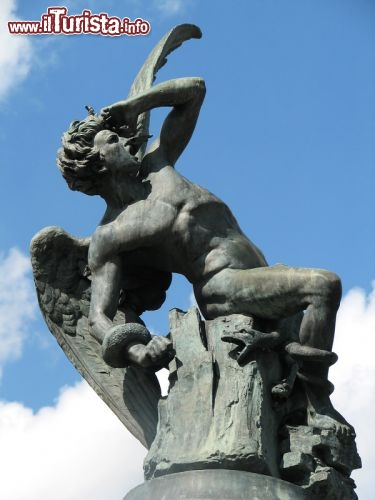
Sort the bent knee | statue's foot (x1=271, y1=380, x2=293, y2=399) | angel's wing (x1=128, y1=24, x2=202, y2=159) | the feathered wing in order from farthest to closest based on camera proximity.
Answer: angel's wing (x1=128, y1=24, x2=202, y2=159), the feathered wing, statue's foot (x1=271, y1=380, x2=293, y2=399), the bent knee

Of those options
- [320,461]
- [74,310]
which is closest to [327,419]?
[320,461]

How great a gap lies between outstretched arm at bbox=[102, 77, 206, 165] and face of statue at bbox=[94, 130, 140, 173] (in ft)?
0.68

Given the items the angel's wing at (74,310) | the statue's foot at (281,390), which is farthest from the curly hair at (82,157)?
the statue's foot at (281,390)

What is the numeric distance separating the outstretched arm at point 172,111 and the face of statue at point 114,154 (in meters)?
0.21

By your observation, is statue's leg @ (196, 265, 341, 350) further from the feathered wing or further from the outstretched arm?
the outstretched arm

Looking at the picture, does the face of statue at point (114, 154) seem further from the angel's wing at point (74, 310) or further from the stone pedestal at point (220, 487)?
the stone pedestal at point (220, 487)

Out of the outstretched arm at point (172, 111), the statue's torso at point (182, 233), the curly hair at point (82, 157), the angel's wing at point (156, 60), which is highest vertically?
the angel's wing at point (156, 60)

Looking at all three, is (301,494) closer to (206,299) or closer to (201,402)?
(201,402)

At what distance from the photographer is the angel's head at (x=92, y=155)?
31.1 ft

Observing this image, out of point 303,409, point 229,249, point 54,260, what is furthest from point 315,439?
point 54,260

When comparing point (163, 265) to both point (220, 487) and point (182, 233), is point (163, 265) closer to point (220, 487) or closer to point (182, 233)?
point (182, 233)

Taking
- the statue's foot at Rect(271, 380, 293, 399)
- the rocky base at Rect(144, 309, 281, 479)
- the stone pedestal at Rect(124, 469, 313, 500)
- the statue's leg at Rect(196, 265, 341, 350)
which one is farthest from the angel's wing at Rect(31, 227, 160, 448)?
the stone pedestal at Rect(124, 469, 313, 500)

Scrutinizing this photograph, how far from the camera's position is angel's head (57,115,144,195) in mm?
9492

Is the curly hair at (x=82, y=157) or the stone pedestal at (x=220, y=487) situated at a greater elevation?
the curly hair at (x=82, y=157)
